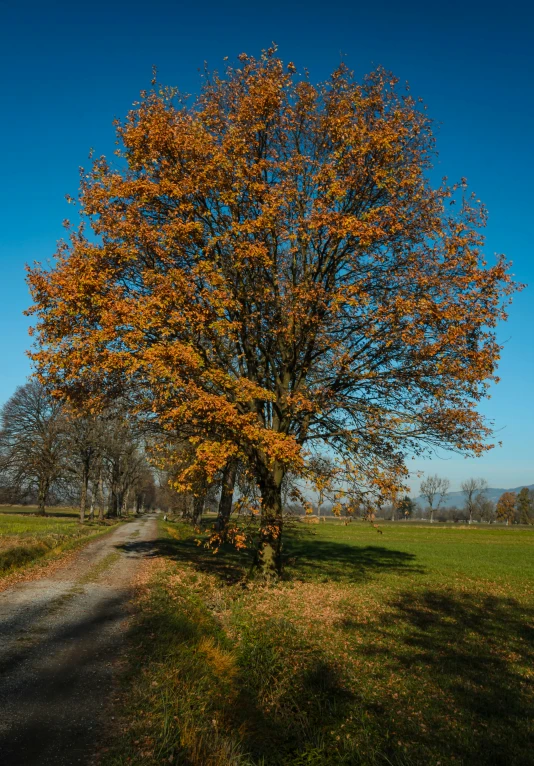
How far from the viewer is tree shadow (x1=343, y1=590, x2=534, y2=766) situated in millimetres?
7160

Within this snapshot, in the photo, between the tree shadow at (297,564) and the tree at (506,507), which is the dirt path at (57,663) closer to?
the tree shadow at (297,564)

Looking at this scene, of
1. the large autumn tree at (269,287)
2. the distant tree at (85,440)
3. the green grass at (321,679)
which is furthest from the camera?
the distant tree at (85,440)

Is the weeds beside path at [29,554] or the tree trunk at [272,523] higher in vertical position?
the tree trunk at [272,523]

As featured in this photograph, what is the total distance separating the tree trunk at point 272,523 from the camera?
15953 mm

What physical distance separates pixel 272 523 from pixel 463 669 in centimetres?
667

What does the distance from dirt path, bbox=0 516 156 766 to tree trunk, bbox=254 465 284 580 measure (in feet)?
14.7

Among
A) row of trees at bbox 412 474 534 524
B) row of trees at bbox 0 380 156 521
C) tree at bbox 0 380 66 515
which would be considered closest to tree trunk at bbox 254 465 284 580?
row of trees at bbox 0 380 156 521

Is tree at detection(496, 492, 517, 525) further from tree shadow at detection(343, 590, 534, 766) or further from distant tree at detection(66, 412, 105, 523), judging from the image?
tree shadow at detection(343, 590, 534, 766)

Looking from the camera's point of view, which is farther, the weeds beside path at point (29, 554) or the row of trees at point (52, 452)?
the row of trees at point (52, 452)

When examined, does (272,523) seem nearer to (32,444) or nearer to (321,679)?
(321,679)

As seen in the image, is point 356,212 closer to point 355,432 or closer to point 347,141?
point 347,141

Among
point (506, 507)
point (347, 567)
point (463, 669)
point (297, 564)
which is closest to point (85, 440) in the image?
point (297, 564)

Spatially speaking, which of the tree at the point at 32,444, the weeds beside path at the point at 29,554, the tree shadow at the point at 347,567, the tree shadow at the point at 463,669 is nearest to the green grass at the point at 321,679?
the tree shadow at the point at 463,669

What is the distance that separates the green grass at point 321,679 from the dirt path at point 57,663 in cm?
47
